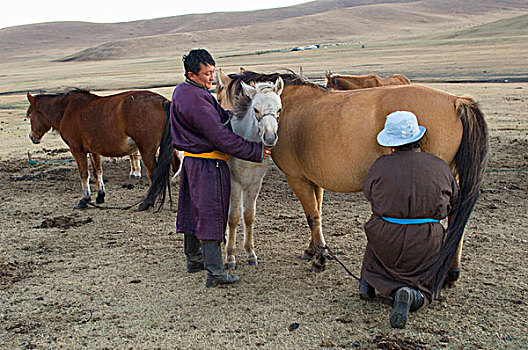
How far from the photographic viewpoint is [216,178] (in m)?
4.39

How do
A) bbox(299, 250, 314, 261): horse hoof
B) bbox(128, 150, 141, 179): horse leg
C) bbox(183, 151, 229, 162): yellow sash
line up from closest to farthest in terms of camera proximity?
bbox(183, 151, 229, 162): yellow sash < bbox(299, 250, 314, 261): horse hoof < bbox(128, 150, 141, 179): horse leg

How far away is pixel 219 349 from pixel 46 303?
1873 millimetres

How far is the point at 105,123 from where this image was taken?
7363mm

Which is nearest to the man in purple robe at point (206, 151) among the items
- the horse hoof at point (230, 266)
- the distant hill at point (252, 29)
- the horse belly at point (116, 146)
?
the horse hoof at point (230, 266)

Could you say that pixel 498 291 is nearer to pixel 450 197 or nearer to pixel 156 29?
pixel 450 197

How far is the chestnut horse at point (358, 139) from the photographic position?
384 cm

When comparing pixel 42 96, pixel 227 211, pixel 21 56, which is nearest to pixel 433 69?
pixel 42 96

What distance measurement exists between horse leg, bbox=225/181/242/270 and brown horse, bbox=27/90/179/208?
9.14 ft

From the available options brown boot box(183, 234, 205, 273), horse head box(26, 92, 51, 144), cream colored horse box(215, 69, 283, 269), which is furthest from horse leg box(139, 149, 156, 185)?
brown boot box(183, 234, 205, 273)

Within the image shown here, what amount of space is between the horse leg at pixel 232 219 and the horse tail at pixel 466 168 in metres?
2.06

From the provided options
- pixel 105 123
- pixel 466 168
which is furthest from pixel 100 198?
pixel 466 168

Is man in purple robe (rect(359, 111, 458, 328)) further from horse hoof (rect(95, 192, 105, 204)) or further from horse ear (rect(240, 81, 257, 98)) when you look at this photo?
horse hoof (rect(95, 192, 105, 204))

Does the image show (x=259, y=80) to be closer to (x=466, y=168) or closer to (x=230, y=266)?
(x=230, y=266)

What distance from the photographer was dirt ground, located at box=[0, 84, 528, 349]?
11.7 feet
